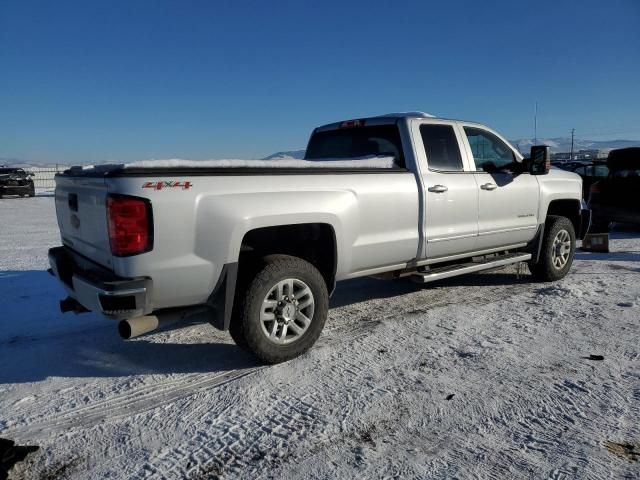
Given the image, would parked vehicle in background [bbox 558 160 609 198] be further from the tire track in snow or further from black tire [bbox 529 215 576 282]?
the tire track in snow

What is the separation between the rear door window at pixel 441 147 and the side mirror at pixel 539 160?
0.96 metres

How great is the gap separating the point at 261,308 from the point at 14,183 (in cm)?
2364

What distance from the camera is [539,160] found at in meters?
5.32

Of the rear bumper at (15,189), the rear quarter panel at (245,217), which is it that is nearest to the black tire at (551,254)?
the rear quarter panel at (245,217)

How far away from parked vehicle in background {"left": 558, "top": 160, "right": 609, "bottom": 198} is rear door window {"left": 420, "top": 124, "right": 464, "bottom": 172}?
22.0 feet

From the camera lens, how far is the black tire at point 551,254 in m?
5.88

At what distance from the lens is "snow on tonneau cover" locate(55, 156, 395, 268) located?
3.06 m

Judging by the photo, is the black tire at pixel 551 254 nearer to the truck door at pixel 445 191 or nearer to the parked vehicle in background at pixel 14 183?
the truck door at pixel 445 191

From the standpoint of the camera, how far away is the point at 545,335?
4129mm

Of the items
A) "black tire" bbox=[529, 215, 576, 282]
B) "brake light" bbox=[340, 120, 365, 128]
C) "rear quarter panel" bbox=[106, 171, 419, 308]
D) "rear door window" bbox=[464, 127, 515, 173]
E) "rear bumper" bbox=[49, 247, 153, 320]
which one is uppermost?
"brake light" bbox=[340, 120, 365, 128]

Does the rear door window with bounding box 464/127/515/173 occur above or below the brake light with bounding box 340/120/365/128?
below

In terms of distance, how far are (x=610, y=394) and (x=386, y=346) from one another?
1564 mm

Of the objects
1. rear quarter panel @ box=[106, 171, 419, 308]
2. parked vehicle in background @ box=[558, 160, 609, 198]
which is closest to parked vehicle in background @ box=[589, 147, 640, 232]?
parked vehicle in background @ box=[558, 160, 609, 198]

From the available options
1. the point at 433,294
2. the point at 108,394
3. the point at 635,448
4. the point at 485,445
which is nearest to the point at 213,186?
the point at 108,394
